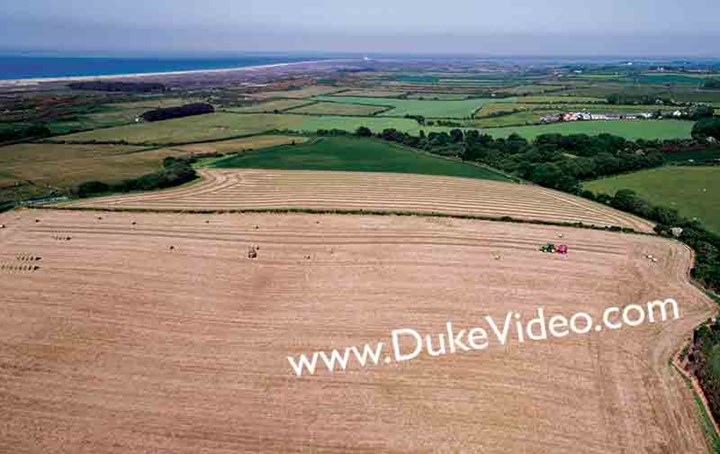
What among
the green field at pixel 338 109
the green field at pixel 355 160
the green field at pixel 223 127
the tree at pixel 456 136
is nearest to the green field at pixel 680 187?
the green field at pixel 355 160

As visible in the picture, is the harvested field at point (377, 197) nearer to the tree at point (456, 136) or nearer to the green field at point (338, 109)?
the tree at point (456, 136)

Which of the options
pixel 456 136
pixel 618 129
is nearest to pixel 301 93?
pixel 456 136

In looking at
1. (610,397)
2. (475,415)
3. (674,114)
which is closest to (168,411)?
(475,415)

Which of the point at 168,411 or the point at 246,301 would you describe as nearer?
the point at 168,411

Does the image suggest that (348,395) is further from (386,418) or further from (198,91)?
(198,91)

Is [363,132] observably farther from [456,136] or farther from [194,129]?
[194,129]
